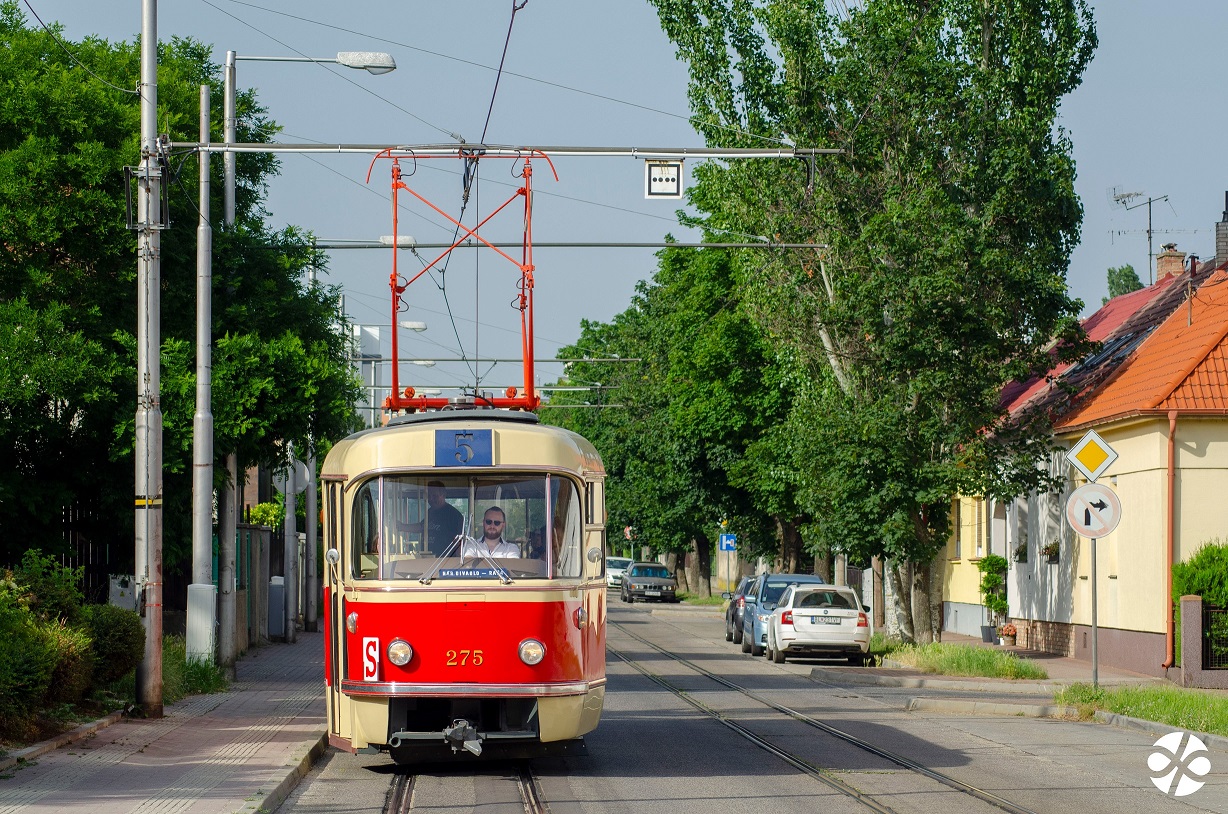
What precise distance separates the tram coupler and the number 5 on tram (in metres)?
0.01

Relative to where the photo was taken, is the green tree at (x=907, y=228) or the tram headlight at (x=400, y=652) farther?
the green tree at (x=907, y=228)

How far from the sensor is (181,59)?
27188mm

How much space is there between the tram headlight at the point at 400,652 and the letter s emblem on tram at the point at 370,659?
0.13 meters

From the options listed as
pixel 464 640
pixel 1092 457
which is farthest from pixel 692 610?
pixel 464 640

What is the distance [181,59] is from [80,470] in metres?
8.22

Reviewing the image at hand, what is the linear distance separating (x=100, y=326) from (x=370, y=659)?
11.9 metres

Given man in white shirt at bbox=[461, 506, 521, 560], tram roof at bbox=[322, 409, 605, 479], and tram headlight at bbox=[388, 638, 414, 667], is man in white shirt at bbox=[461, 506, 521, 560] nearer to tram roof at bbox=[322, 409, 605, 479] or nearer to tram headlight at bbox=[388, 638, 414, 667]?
tram roof at bbox=[322, 409, 605, 479]

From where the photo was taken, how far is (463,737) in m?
12.3

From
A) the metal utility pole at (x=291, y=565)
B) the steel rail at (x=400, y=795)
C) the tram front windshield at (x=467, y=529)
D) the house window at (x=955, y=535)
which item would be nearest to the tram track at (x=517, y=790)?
the steel rail at (x=400, y=795)

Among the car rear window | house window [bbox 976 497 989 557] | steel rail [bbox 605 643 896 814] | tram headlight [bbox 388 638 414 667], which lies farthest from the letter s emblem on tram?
house window [bbox 976 497 989 557]

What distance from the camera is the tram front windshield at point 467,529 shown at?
12492mm

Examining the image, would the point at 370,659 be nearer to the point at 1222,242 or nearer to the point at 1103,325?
the point at 1222,242

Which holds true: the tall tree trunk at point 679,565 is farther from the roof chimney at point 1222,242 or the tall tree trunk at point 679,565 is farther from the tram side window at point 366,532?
the tram side window at point 366,532

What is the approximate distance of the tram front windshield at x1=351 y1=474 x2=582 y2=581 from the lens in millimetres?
12492
